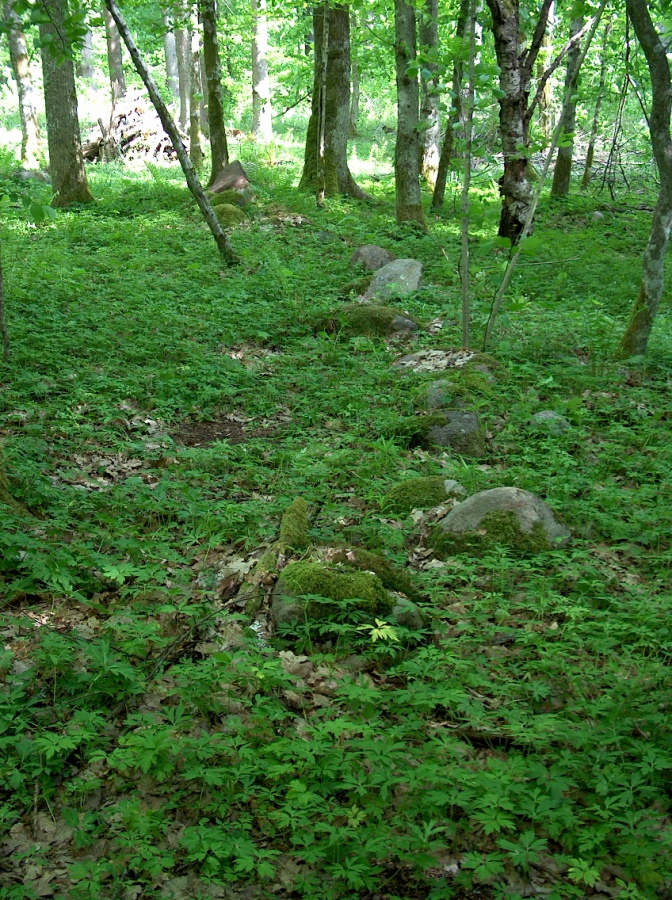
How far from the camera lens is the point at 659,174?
700 centimetres

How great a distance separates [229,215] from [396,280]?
15.1ft

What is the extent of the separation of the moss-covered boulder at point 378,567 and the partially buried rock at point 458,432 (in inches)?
80.7

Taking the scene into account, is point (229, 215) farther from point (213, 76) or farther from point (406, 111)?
point (406, 111)

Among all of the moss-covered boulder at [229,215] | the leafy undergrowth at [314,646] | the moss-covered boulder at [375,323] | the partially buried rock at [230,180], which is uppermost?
the partially buried rock at [230,180]

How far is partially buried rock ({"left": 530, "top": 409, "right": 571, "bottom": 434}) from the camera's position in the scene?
20.3 feet

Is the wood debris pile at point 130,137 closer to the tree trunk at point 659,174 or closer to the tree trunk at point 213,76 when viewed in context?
the tree trunk at point 213,76

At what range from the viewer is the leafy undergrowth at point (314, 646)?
2557 mm

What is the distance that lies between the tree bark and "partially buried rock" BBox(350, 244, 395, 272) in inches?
74.9

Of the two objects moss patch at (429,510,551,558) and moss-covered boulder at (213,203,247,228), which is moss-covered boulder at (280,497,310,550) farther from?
moss-covered boulder at (213,203,247,228)

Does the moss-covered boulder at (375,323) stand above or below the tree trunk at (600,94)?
below

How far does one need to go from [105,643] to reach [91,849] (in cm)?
95

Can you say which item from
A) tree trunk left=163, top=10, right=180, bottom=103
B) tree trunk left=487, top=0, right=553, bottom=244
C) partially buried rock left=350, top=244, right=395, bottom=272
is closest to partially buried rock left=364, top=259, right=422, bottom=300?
partially buried rock left=350, top=244, right=395, bottom=272

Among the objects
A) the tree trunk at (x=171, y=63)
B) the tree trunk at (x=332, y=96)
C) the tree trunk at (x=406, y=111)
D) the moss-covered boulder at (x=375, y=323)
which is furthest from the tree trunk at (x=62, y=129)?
the tree trunk at (x=171, y=63)

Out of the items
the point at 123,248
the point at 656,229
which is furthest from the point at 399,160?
the point at 656,229
